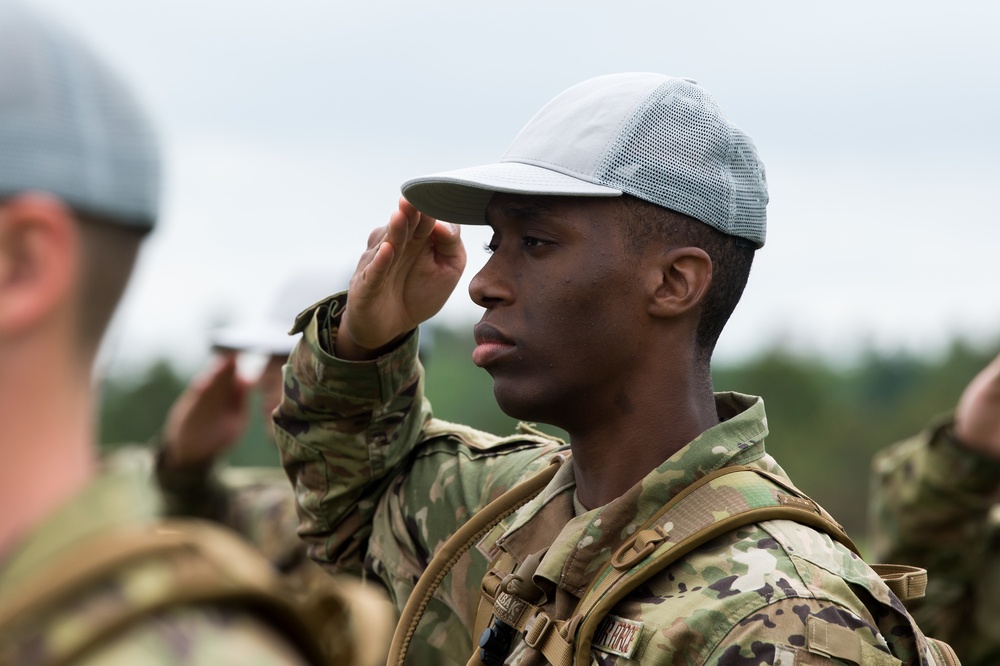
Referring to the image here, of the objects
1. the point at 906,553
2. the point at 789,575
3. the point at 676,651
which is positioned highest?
the point at 789,575

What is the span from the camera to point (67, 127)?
68.8 inches

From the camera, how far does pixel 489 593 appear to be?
3502 millimetres

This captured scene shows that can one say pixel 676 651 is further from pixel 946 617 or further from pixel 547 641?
pixel 946 617

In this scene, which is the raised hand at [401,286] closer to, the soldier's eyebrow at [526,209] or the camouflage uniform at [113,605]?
the soldier's eyebrow at [526,209]

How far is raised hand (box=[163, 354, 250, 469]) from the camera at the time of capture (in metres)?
7.97

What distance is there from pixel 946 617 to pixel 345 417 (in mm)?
4448

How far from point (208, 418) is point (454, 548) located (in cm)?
463

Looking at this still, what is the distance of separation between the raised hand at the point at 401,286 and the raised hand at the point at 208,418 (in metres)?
3.89

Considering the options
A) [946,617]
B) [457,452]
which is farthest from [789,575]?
[946,617]

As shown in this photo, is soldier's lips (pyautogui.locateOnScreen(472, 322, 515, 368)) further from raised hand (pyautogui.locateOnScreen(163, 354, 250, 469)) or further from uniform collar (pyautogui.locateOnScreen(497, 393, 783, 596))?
raised hand (pyautogui.locateOnScreen(163, 354, 250, 469))

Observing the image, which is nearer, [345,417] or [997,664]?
[345,417]

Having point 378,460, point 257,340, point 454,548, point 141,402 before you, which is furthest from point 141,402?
point 454,548

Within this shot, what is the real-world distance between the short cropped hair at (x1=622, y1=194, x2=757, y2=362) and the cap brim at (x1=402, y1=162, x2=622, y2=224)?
0.10m

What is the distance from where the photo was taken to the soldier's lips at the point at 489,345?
3469 mm
